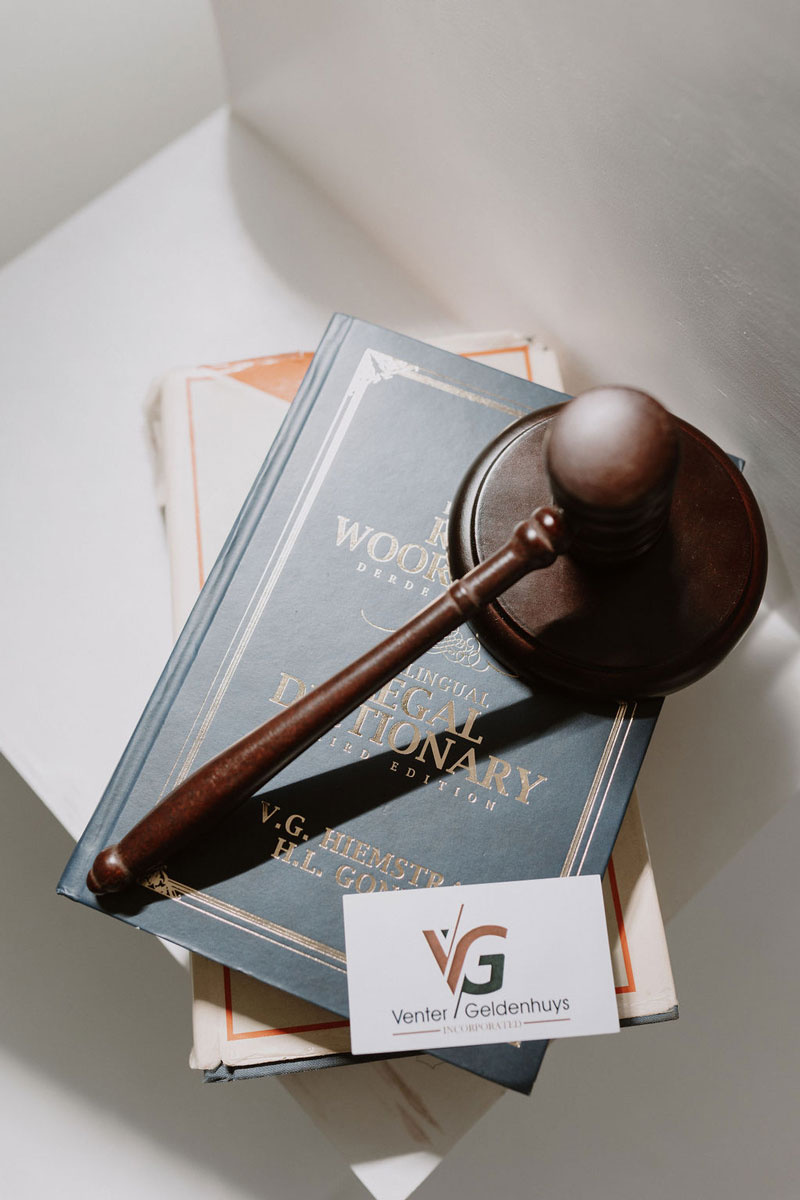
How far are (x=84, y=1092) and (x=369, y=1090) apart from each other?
1.05 ft

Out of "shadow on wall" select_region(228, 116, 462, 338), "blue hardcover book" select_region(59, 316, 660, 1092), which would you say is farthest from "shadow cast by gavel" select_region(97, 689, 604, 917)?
"shadow on wall" select_region(228, 116, 462, 338)

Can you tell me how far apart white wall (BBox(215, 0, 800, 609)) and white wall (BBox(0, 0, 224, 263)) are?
146 millimetres

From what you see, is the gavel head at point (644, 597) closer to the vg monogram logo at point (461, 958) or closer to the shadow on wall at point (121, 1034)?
the vg monogram logo at point (461, 958)

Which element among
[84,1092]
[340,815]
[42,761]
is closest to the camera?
[340,815]

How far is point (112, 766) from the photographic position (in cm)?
67

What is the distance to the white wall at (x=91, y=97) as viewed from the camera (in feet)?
2.81

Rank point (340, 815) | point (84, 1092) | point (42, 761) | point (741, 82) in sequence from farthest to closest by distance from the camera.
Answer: point (84, 1092) → point (42, 761) → point (340, 815) → point (741, 82)

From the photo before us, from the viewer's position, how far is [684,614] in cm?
50

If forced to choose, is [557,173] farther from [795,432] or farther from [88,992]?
[88,992]

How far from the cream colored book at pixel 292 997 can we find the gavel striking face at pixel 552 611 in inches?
4.7

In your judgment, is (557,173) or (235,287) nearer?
(557,173)

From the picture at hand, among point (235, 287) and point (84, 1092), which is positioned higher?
point (235, 287)

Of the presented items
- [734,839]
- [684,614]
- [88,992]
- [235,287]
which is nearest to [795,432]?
[684,614]

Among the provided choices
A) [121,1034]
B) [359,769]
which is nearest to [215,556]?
[359,769]
